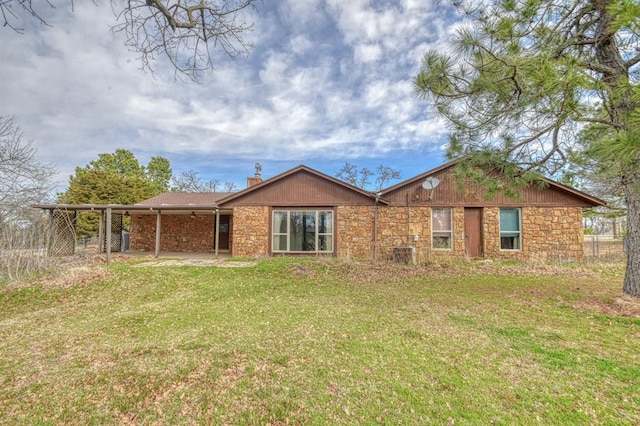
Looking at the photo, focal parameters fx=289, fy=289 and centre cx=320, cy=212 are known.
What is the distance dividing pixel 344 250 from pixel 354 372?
348 inches

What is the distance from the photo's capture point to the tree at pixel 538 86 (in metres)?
3.64

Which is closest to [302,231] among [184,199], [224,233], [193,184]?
[224,233]

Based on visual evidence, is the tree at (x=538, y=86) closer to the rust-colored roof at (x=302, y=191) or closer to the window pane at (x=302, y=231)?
the rust-colored roof at (x=302, y=191)

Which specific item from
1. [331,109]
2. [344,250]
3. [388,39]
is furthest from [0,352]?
[331,109]

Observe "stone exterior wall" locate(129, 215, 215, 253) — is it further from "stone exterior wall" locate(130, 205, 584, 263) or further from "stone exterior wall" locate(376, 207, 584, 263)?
"stone exterior wall" locate(376, 207, 584, 263)

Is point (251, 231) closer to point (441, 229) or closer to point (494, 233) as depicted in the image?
point (441, 229)

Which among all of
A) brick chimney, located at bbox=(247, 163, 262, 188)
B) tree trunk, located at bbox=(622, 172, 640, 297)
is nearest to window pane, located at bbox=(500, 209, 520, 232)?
tree trunk, located at bbox=(622, 172, 640, 297)

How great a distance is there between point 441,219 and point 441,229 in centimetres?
41

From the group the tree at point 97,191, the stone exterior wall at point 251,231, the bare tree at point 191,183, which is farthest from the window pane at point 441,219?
the bare tree at point 191,183

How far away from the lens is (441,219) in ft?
38.7

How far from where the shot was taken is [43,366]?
317cm

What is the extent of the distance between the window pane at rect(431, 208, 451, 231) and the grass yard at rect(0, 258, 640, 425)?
208 inches

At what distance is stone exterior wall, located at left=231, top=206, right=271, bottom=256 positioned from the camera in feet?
40.3

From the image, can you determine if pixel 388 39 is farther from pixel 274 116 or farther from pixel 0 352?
pixel 0 352
